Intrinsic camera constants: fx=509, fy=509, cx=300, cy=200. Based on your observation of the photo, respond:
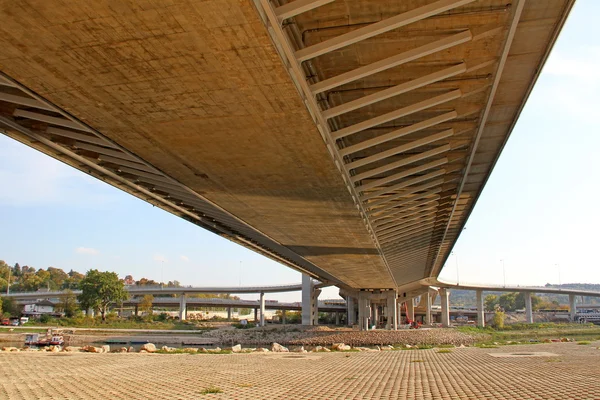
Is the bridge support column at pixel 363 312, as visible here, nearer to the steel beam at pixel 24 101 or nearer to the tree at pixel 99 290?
the tree at pixel 99 290

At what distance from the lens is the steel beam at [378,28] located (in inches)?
329

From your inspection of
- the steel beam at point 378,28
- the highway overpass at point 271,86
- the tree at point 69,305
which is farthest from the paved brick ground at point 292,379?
the tree at point 69,305

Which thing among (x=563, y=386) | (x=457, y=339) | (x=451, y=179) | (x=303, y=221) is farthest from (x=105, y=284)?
(x=563, y=386)

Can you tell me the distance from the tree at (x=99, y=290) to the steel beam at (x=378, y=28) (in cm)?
8605

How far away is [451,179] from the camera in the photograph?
20.6 meters

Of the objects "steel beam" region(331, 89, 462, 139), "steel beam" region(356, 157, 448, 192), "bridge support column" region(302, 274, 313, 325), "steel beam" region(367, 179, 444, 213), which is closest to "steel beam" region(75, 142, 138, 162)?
"steel beam" region(331, 89, 462, 139)

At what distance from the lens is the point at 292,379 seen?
15.3m

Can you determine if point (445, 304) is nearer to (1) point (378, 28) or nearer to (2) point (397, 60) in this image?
(2) point (397, 60)

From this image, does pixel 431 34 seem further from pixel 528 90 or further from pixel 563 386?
pixel 563 386

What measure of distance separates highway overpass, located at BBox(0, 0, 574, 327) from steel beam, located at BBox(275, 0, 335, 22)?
0.07ft

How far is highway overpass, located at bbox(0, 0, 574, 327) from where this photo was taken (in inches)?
317

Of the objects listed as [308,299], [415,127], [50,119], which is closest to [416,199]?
[415,127]

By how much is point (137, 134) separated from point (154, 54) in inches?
180

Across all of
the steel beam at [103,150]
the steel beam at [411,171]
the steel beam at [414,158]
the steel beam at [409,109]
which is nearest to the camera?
the steel beam at [409,109]
